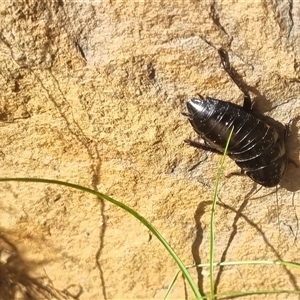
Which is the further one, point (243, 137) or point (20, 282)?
point (20, 282)

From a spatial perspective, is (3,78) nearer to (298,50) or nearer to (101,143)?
(101,143)

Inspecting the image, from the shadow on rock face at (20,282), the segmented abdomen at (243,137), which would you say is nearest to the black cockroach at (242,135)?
the segmented abdomen at (243,137)

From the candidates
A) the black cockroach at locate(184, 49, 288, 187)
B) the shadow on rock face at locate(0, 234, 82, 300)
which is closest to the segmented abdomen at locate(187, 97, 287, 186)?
the black cockroach at locate(184, 49, 288, 187)

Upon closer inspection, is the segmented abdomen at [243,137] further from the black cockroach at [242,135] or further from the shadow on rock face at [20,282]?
the shadow on rock face at [20,282]

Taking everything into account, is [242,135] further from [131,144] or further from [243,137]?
[131,144]

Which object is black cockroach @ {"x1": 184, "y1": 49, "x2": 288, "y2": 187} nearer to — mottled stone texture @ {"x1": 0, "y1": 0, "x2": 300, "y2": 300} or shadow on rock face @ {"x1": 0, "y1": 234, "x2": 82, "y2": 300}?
mottled stone texture @ {"x1": 0, "y1": 0, "x2": 300, "y2": 300}

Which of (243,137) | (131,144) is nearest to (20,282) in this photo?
(131,144)
